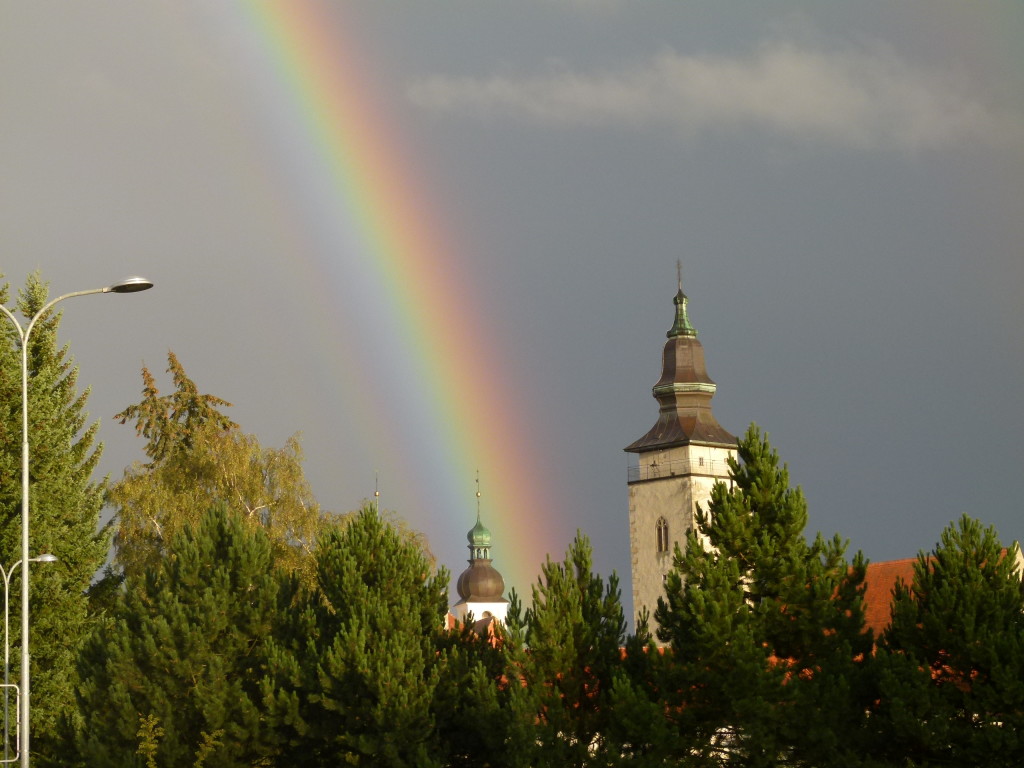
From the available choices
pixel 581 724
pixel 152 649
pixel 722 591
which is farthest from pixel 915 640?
pixel 152 649

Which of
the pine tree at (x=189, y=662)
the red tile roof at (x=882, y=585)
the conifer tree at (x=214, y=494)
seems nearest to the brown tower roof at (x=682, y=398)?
the red tile roof at (x=882, y=585)

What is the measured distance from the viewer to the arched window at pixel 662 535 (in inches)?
4505

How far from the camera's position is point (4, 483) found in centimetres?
5062

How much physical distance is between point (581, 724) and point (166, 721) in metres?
10.3

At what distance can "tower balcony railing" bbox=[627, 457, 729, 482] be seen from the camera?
381 feet

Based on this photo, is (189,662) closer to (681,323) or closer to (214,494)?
(214,494)

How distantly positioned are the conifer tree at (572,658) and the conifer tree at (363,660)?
2.49 m

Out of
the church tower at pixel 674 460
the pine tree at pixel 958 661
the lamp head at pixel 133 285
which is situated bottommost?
the pine tree at pixel 958 661

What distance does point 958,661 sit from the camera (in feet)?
126

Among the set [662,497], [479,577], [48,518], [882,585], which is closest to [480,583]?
[479,577]

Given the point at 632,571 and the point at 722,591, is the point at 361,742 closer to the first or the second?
the point at 722,591

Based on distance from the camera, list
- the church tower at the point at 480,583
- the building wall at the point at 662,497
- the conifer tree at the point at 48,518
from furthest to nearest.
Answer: the church tower at the point at 480,583, the building wall at the point at 662,497, the conifer tree at the point at 48,518

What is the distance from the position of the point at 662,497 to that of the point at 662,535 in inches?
117

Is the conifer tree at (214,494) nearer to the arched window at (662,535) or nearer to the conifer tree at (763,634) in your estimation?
the conifer tree at (763,634)
